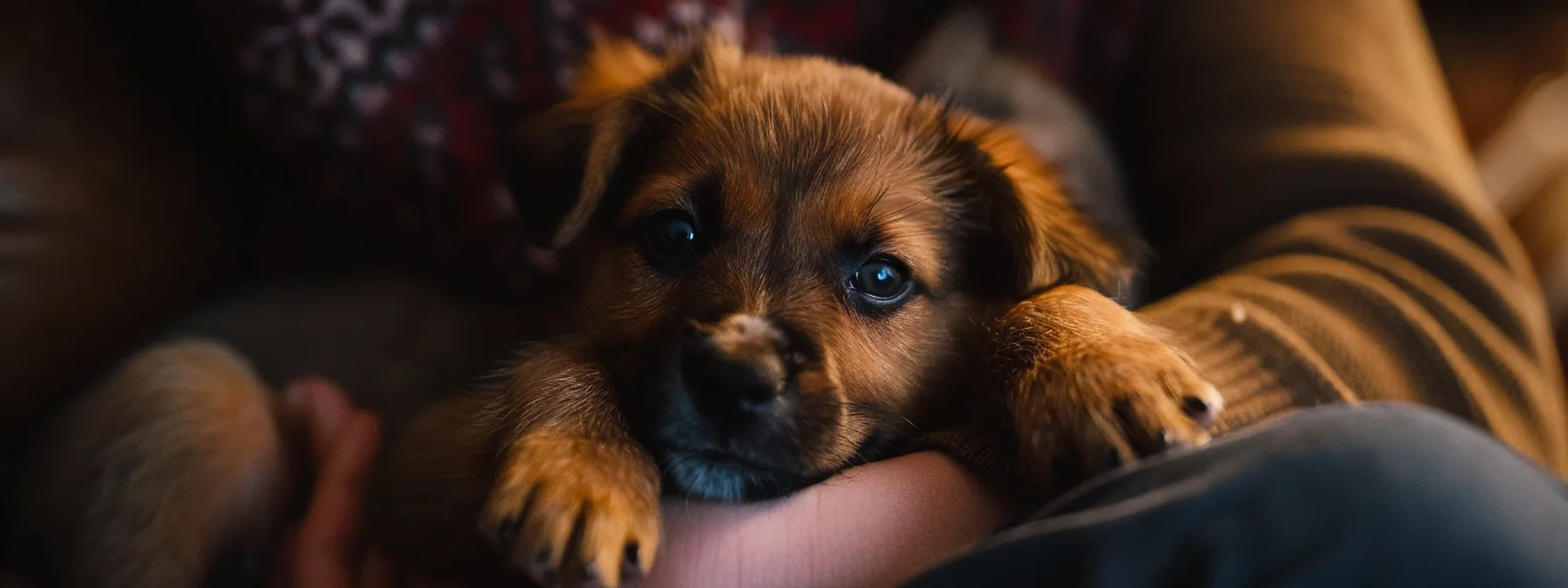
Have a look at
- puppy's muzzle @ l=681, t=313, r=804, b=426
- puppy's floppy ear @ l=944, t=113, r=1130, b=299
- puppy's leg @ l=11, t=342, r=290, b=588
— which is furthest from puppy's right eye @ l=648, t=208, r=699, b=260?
puppy's leg @ l=11, t=342, r=290, b=588

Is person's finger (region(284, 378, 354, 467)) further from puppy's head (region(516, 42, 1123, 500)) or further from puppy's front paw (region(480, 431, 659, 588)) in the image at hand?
puppy's front paw (region(480, 431, 659, 588))

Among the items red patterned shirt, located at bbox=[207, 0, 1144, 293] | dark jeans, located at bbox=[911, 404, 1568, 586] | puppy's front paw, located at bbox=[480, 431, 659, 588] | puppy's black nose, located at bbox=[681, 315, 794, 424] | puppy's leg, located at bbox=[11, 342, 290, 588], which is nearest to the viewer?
dark jeans, located at bbox=[911, 404, 1568, 586]

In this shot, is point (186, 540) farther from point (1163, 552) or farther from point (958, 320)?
point (1163, 552)

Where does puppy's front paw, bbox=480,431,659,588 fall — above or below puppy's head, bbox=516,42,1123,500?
below

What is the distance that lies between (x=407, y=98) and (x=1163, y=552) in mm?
1509

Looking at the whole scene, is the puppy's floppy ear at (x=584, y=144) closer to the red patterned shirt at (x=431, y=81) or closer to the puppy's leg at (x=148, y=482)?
the red patterned shirt at (x=431, y=81)

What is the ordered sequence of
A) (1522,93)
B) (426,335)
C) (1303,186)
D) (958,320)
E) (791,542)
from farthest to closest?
(1522,93) → (426,335) → (1303,186) → (958,320) → (791,542)

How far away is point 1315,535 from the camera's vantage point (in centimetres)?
77

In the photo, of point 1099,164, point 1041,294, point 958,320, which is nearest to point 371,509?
point 958,320

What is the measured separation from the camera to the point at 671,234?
50.5 inches

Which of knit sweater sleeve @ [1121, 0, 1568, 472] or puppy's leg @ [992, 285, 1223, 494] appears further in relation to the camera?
A: knit sweater sleeve @ [1121, 0, 1568, 472]

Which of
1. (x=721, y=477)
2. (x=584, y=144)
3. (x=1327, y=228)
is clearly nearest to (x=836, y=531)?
(x=721, y=477)

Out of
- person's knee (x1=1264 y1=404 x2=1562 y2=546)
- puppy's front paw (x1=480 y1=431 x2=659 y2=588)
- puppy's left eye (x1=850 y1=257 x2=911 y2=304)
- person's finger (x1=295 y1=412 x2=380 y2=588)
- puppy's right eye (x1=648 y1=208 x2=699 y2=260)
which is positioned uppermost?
person's knee (x1=1264 y1=404 x2=1562 y2=546)

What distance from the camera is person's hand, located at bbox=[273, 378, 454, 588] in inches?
52.8
